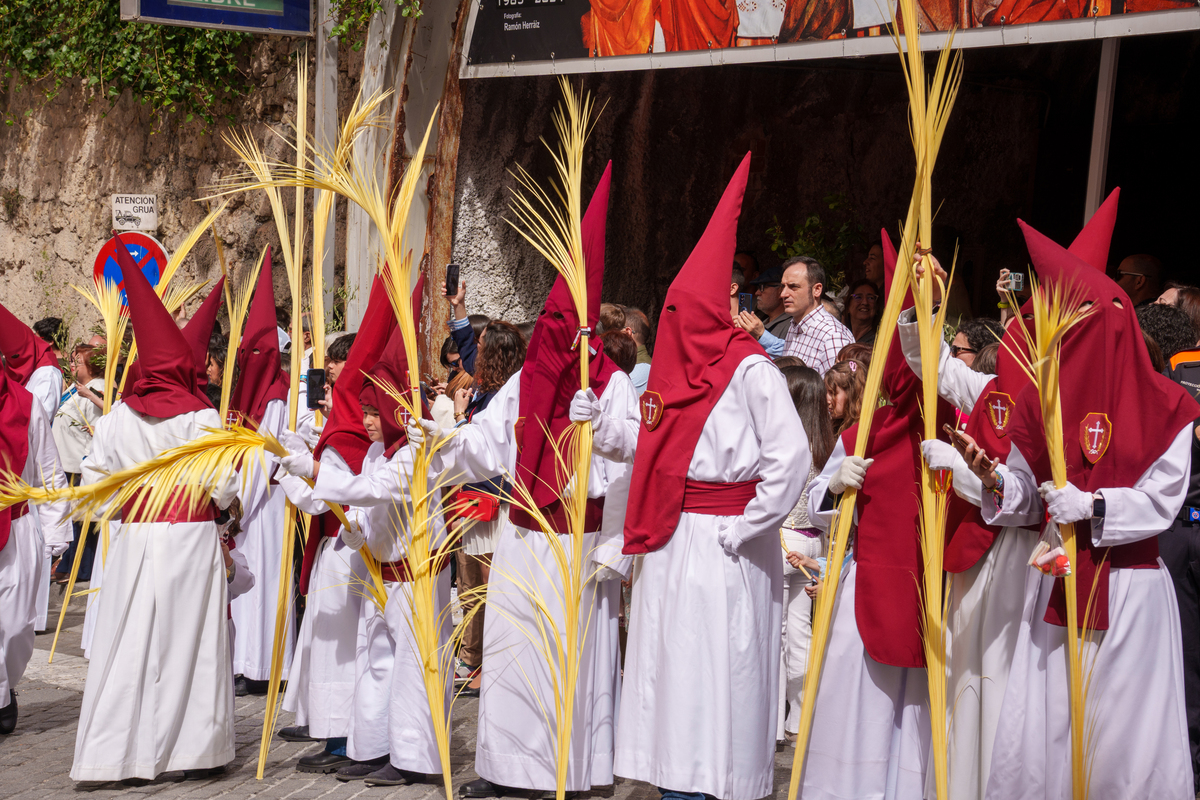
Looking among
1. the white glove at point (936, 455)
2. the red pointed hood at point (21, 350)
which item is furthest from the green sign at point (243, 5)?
the white glove at point (936, 455)

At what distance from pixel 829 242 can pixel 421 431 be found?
22.9 feet

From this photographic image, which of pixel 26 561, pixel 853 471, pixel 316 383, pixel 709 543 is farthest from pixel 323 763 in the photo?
pixel 853 471

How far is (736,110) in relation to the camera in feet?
36.4

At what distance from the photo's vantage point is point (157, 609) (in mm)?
4629

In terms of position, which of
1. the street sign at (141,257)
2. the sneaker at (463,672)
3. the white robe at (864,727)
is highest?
the street sign at (141,257)

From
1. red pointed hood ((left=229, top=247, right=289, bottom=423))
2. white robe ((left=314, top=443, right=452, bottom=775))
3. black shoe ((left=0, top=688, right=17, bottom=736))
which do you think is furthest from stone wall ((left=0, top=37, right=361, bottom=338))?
white robe ((left=314, top=443, right=452, bottom=775))

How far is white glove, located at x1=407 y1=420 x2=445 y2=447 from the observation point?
4.28 metres

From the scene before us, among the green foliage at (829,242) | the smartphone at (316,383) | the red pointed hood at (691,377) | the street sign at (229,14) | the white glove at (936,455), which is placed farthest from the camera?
the green foliage at (829,242)

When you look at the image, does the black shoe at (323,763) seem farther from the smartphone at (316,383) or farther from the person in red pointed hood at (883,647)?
the person in red pointed hood at (883,647)

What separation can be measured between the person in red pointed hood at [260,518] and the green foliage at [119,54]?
5248mm

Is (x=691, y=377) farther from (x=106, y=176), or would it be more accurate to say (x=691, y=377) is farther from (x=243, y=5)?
(x=106, y=176)

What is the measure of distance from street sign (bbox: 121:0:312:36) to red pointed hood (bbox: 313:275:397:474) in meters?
4.82

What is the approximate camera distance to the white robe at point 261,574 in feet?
20.6

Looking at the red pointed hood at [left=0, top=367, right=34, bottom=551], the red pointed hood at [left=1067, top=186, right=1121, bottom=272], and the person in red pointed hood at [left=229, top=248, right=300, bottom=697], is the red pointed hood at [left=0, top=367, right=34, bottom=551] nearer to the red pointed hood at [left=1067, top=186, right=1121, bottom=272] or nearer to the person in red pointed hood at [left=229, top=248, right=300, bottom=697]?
the person in red pointed hood at [left=229, top=248, right=300, bottom=697]
